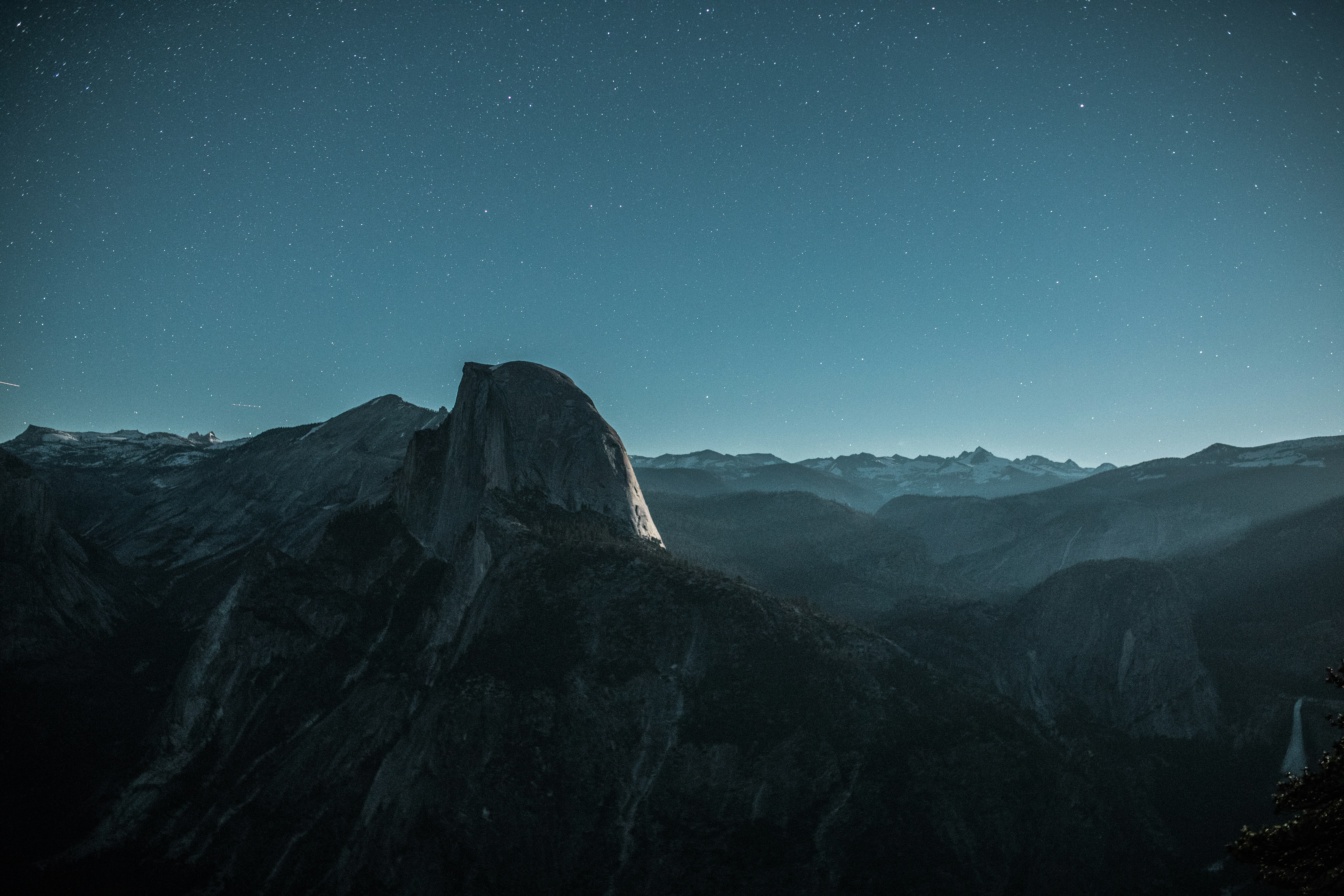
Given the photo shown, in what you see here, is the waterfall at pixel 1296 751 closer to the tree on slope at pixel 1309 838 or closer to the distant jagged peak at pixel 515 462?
the tree on slope at pixel 1309 838

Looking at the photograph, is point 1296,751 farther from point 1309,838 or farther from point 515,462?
point 515,462

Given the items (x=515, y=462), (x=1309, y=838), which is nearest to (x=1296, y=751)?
(x=1309, y=838)

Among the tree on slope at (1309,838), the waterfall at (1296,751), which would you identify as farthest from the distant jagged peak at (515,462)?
the waterfall at (1296,751)

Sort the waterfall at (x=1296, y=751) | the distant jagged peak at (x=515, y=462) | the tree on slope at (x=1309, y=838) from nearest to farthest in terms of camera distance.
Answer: the tree on slope at (x=1309, y=838), the waterfall at (x=1296, y=751), the distant jagged peak at (x=515, y=462)

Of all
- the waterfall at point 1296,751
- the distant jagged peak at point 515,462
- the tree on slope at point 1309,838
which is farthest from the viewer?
the distant jagged peak at point 515,462

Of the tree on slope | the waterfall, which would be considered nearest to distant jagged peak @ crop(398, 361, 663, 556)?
the tree on slope

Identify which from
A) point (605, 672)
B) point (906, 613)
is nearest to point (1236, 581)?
point (906, 613)

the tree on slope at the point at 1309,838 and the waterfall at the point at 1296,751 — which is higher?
the tree on slope at the point at 1309,838

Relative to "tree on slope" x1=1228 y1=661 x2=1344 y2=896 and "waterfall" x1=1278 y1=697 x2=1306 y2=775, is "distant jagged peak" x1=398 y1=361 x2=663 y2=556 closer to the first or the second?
"tree on slope" x1=1228 y1=661 x2=1344 y2=896
